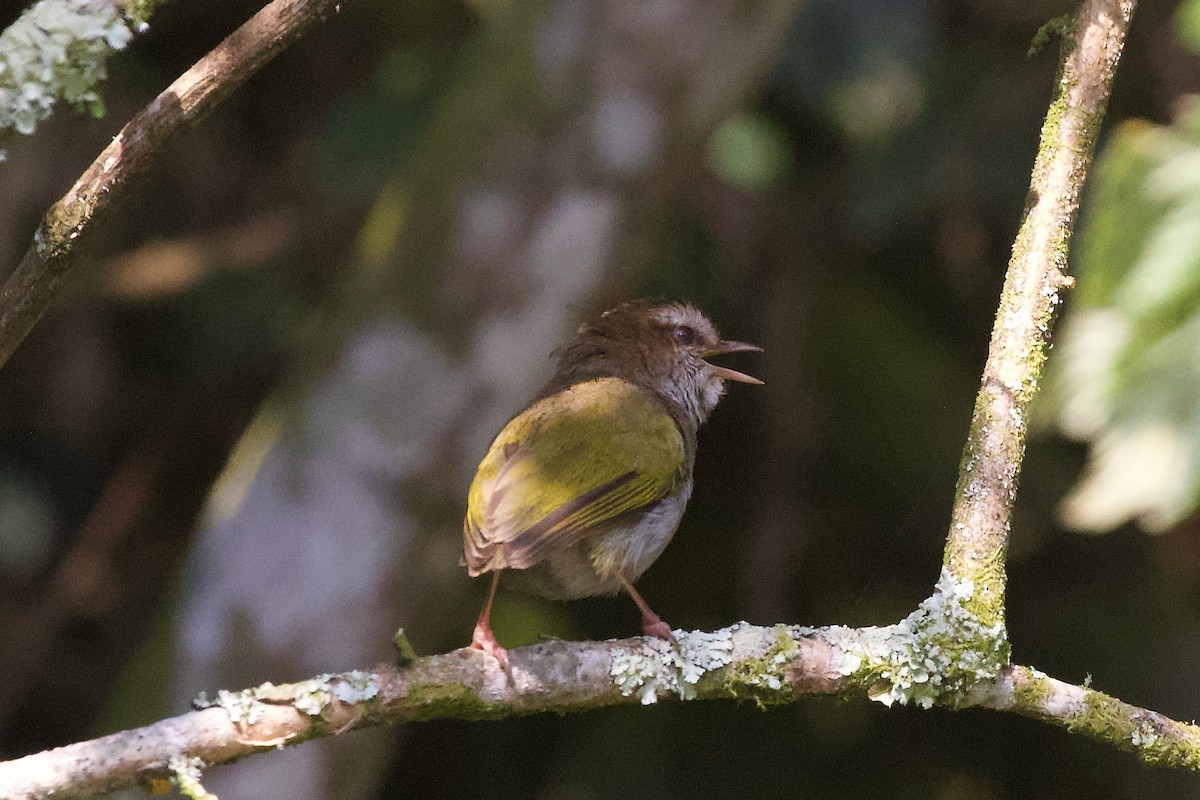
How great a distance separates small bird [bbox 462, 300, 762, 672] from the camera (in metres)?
3.07

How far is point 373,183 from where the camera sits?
5.59 m

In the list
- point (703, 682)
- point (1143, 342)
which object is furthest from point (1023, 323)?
point (703, 682)

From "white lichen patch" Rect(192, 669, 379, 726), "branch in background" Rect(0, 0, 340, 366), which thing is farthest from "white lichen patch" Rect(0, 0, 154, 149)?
"white lichen patch" Rect(192, 669, 379, 726)

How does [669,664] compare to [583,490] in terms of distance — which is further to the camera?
[583,490]

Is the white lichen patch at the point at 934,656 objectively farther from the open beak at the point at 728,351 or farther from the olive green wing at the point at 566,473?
the open beak at the point at 728,351

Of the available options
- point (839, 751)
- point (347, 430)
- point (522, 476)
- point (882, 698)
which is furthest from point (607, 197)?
point (882, 698)

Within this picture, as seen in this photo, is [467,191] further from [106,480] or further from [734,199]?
[106,480]

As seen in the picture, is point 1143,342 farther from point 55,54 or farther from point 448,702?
point 55,54

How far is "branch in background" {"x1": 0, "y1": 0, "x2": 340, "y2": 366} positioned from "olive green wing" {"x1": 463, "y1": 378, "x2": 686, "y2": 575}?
1.15 m

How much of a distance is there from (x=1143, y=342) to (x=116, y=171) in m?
1.77

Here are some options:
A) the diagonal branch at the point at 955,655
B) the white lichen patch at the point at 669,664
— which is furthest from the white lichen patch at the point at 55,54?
the white lichen patch at the point at 669,664

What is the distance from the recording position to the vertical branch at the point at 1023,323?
261 centimetres

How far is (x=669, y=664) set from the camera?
8.29 ft

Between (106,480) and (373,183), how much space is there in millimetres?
1732
